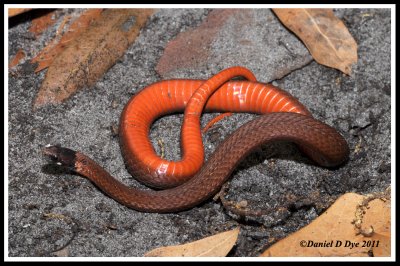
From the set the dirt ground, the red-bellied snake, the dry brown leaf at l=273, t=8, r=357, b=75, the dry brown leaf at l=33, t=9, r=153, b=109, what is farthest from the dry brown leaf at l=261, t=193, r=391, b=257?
the dry brown leaf at l=33, t=9, r=153, b=109

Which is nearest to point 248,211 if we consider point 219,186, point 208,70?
point 219,186

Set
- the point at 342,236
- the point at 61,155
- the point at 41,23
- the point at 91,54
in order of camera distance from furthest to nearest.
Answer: the point at 41,23 < the point at 91,54 < the point at 61,155 < the point at 342,236

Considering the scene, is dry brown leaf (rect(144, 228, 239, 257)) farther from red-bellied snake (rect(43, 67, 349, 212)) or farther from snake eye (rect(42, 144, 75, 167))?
snake eye (rect(42, 144, 75, 167))

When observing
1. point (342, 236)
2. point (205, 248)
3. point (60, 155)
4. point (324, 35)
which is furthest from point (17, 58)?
point (342, 236)

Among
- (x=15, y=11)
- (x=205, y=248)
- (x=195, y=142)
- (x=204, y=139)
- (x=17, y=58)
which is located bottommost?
(x=205, y=248)

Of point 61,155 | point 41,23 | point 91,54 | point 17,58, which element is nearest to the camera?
point 61,155

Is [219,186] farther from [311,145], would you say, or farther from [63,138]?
[63,138]

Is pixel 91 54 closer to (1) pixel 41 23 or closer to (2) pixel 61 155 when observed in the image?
(1) pixel 41 23

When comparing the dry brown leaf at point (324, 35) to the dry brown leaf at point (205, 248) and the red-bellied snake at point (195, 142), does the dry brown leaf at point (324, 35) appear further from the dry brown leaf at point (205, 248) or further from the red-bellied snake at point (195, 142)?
the dry brown leaf at point (205, 248)

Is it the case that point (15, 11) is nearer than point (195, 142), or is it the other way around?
point (195, 142)
